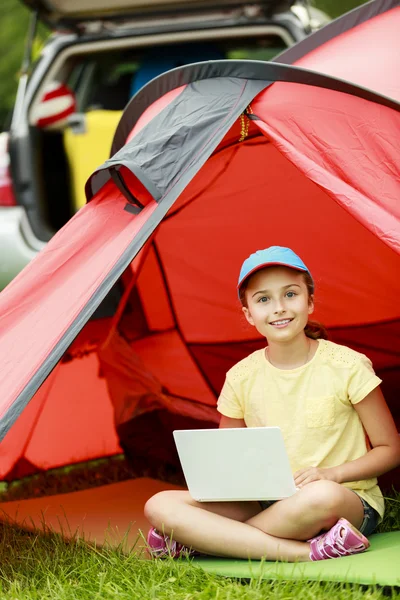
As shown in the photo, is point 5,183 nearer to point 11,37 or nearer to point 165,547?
point 165,547

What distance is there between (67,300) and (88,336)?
1.03 meters

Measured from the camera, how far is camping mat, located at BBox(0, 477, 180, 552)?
251 cm

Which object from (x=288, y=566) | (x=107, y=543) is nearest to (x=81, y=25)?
(x=107, y=543)

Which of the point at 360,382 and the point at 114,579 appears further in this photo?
the point at 360,382

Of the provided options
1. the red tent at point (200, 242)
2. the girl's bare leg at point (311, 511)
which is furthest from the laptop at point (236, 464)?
the red tent at point (200, 242)

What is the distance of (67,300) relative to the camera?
7.33 ft

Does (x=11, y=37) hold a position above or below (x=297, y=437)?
above

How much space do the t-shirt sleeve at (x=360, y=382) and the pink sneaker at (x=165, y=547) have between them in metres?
0.53

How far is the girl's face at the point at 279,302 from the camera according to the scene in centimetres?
227

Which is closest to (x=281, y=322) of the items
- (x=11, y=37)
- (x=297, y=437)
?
(x=297, y=437)

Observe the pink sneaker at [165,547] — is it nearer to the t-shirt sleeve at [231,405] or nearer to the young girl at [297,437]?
the young girl at [297,437]

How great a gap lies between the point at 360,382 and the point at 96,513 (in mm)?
963

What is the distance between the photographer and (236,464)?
212 centimetres

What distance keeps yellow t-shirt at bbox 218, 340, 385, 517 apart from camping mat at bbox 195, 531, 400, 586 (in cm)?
20
